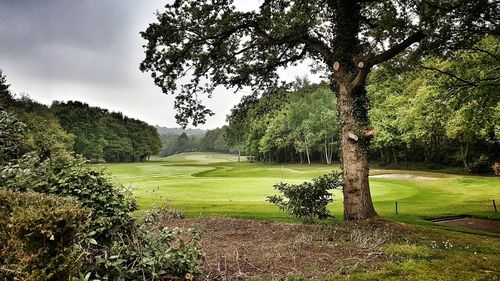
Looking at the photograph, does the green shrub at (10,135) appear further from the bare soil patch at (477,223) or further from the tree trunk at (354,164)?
the bare soil patch at (477,223)

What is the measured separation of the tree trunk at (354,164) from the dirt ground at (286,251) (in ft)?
4.25

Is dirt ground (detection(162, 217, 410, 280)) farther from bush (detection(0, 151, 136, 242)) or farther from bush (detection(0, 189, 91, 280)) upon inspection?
bush (detection(0, 189, 91, 280))

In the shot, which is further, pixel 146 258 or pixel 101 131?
pixel 101 131

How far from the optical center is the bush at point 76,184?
465 centimetres

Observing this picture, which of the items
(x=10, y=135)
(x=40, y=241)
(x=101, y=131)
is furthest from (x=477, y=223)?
(x=101, y=131)

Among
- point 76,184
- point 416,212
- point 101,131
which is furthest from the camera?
point 101,131

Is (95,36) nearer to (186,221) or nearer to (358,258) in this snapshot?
(186,221)

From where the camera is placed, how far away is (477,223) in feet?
51.4

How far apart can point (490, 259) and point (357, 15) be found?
8804 mm

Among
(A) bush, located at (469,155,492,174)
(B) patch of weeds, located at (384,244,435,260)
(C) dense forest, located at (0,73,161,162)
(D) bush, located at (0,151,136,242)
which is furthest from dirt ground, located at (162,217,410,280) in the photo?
(C) dense forest, located at (0,73,161,162)

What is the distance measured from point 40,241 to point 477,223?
18.3 meters

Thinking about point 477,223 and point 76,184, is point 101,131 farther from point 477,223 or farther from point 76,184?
point 76,184

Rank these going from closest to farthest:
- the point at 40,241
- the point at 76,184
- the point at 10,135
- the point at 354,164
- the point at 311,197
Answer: the point at 40,241, the point at 76,184, the point at 10,135, the point at 311,197, the point at 354,164

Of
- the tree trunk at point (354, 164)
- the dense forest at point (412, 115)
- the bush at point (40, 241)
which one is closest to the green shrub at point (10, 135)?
the bush at point (40, 241)
